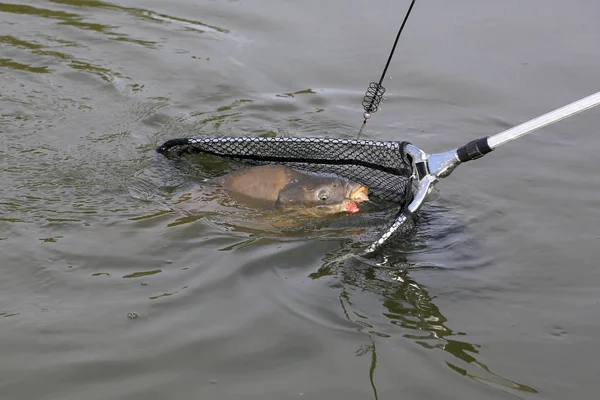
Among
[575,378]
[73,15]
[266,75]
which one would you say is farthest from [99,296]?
[73,15]

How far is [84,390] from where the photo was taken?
3.07 m

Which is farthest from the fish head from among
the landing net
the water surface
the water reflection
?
the water reflection

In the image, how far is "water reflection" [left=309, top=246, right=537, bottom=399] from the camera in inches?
129

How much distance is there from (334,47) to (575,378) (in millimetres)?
5127

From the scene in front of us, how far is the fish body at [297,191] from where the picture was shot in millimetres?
4605

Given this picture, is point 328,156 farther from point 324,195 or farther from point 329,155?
point 324,195

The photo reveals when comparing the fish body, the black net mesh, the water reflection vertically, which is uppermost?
the black net mesh

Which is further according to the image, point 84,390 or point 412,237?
Answer: point 412,237

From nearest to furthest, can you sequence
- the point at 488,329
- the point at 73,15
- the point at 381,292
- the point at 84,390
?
the point at 84,390
the point at 488,329
the point at 381,292
the point at 73,15

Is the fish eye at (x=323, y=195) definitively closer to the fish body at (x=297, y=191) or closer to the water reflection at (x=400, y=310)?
the fish body at (x=297, y=191)

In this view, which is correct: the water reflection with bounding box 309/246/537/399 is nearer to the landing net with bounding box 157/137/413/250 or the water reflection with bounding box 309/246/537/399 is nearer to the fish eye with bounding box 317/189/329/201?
the fish eye with bounding box 317/189/329/201

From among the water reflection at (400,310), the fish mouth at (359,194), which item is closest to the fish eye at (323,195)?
the fish mouth at (359,194)

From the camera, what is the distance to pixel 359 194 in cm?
462

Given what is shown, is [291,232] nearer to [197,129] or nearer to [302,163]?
[302,163]
